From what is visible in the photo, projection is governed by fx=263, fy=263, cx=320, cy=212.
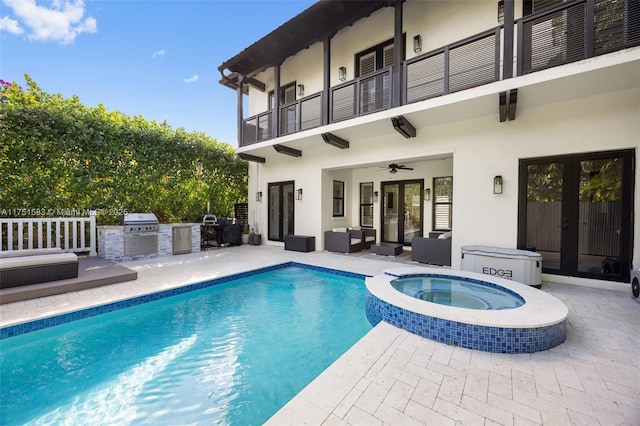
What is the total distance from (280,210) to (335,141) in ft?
12.4

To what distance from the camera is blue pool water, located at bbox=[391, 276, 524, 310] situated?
3.62m

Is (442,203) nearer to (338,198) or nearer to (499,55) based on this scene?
(338,198)

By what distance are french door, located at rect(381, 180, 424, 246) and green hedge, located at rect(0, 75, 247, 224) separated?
656 cm

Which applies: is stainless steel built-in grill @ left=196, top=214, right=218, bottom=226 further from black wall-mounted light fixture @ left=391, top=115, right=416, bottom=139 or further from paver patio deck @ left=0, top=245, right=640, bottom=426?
black wall-mounted light fixture @ left=391, top=115, right=416, bottom=139

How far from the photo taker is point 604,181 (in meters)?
4.85

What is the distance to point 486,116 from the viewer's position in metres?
5.81

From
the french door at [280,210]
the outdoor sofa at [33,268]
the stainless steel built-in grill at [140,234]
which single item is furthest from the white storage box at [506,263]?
the stainless steel built-in grill at [140,234]

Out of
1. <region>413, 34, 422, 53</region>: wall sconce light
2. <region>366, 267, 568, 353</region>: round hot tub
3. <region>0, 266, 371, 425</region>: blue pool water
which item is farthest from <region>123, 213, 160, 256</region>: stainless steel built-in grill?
<region>413, 34, 422, 53</region>: wall sconce light

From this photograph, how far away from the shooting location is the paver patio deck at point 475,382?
1.82 m

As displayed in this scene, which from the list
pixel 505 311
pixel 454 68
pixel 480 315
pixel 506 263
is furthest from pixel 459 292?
→ pixel 454 68

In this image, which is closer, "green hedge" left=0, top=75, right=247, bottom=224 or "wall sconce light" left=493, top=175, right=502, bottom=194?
"wall sconce light" left=493, top=175, right=502, bottom=194

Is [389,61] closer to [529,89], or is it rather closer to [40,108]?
[529,89]

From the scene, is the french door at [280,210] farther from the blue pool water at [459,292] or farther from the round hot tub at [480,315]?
the round hot tub at [480,315]

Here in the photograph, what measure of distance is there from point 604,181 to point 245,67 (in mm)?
10059
